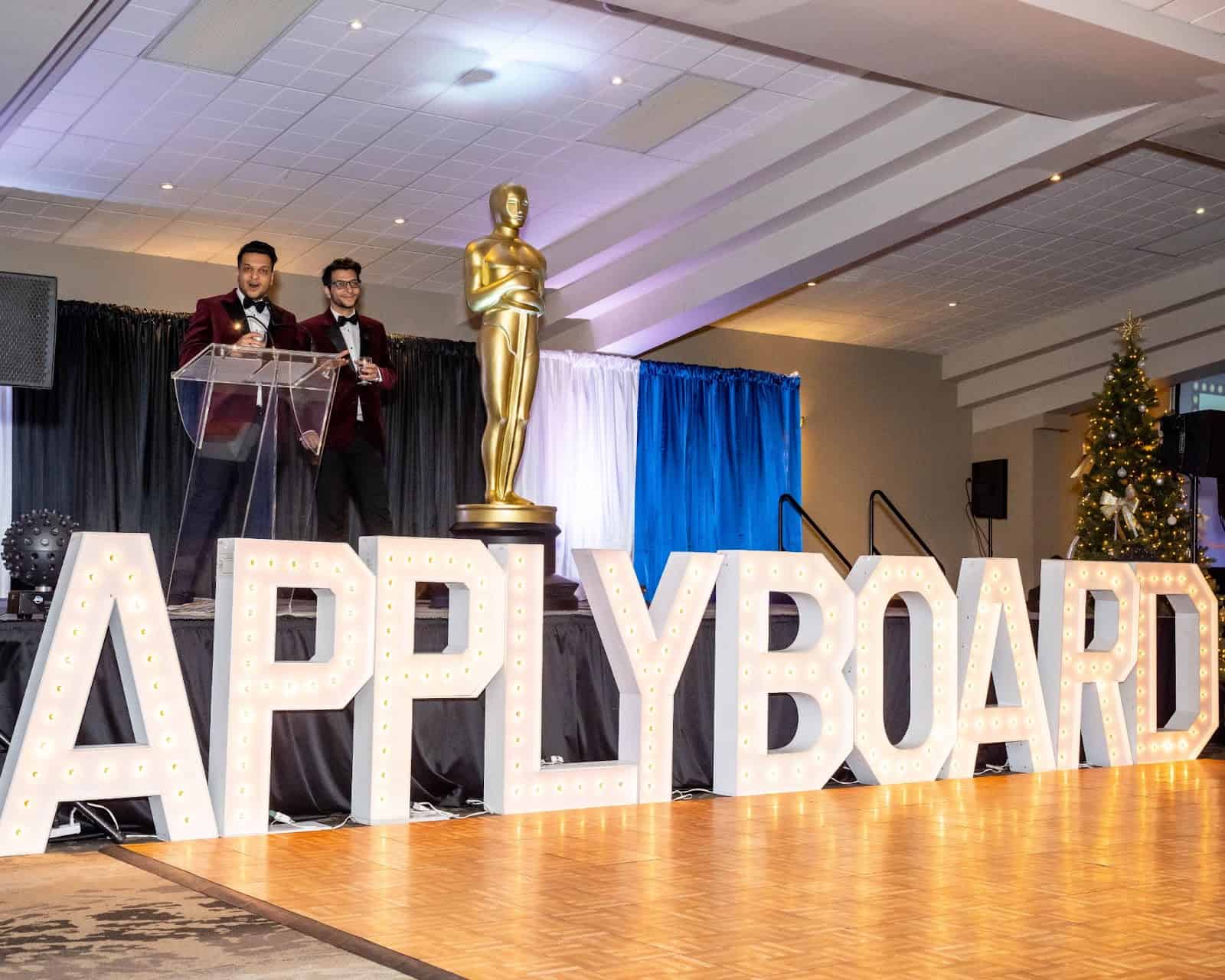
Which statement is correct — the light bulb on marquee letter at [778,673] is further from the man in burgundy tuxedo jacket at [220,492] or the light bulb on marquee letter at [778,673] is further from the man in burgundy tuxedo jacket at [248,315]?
the man in burgundy tuxedo jacket at [248,315]

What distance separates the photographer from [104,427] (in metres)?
9.40

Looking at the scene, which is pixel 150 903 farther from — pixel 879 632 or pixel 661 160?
pixel 661 160

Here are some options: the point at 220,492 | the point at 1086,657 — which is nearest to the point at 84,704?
the point at 220,492

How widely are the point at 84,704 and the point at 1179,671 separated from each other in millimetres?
4856

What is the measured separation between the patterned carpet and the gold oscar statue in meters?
2.66

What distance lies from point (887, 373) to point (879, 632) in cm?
802

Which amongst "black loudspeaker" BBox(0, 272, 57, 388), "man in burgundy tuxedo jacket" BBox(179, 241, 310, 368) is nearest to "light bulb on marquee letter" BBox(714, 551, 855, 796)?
"man in burgundy tuxedo jacket" BBox(179, 241, 310, 368)

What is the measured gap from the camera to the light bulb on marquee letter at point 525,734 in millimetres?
4641

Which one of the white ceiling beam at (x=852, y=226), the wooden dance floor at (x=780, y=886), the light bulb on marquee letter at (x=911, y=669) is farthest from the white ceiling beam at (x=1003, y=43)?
the wooden dance floor at (x=780, y=886)

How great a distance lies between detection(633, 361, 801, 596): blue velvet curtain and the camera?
1148 cm

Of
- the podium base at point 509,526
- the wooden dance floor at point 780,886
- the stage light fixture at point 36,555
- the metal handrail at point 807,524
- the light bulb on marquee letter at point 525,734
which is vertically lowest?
the wooden dance floor at point 780,886

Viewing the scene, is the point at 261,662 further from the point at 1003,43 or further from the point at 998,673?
the point at 1003,43

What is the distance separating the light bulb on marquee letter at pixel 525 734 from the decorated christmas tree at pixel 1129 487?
5.65m

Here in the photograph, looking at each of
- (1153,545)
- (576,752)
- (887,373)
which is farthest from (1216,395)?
(576,752)
